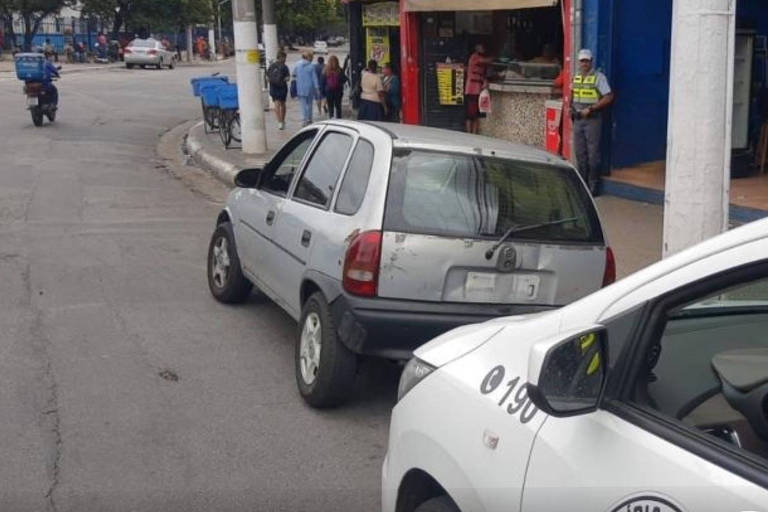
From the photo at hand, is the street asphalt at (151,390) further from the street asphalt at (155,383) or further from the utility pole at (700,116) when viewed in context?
the utility pole at (700,116)

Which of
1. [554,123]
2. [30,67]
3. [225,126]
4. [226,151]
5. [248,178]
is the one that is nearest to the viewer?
[248,178]

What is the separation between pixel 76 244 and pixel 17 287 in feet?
6.15

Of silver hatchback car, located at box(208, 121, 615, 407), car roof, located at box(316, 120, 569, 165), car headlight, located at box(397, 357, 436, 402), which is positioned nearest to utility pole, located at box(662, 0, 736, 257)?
silver hatchback car, located at box(208, 121, 615, 407)

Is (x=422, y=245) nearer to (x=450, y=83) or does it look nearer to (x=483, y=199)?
(x=483, y=199)

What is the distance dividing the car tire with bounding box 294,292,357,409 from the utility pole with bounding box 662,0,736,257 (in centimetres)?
210

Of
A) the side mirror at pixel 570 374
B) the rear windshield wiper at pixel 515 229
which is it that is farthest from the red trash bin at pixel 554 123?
the side mirror at pixel 570 374

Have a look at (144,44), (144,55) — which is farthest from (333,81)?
(144,44)

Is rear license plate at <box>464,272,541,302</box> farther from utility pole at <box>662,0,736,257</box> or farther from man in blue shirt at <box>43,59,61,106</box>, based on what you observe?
man in blue shirt at <box>43,59,61,106</box>

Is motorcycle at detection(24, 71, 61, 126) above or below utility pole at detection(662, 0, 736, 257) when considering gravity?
below

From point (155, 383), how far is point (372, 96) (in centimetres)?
1311

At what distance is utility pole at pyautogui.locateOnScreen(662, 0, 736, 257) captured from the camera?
19.9 feet

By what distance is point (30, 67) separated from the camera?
21781 millimetres

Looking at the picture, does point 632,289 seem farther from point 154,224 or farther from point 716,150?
point 154,224

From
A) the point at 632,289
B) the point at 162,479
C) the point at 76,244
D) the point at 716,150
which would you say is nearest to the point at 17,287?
the point at 76,244
